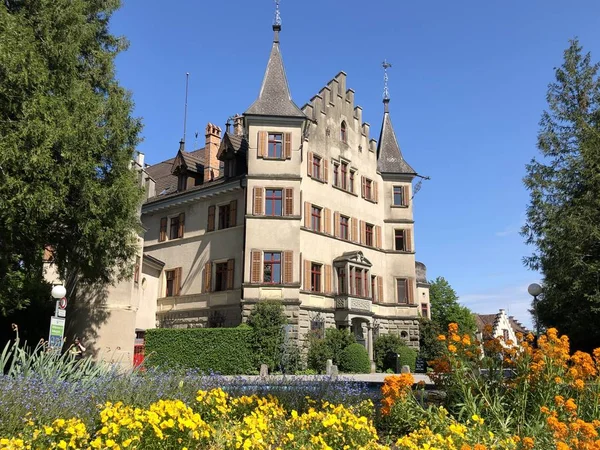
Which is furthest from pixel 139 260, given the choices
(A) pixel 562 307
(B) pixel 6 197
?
(A) pixel 562 307

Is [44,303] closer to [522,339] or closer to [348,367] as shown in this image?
[348,367]

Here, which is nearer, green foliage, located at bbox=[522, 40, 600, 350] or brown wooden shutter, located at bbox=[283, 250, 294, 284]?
green foliage, located at bbox=[522, 40, 600, 350]

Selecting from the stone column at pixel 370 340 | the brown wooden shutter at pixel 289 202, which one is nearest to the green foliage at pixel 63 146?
the brown wooden shutter at pixel 289 202

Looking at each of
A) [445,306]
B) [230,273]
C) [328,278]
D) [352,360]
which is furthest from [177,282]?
[445,306]

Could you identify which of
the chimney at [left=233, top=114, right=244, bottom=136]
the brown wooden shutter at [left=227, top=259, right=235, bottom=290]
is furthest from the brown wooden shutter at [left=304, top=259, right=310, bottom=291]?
the chimney at [left=233, top=114, right=244, bottom=136]

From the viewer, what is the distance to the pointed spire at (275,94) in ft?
104

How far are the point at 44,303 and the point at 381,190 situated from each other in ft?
77.2

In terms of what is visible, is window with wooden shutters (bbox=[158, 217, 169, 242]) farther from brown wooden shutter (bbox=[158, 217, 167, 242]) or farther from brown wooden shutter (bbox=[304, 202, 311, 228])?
brown wooden shutter (bbox=[304, 202, 311, 228])

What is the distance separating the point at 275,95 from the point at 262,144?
336 centimetres

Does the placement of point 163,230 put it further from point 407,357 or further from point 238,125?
point 407,357

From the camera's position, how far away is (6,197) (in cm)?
1384

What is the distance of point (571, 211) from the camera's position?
19.8 m

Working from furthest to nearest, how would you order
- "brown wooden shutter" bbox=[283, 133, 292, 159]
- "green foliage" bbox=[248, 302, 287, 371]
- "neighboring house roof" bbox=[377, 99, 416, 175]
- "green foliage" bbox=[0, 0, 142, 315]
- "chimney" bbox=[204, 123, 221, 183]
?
"neighboring house roof" bbox=[377, 99, 416, 175]
"chimney" bbox=[204, 123, 221, 183]
"brown wooden shutter" bbox=[283, 133, 292, 159]
"green foliage" bbox=[248, 302, 287, 371]
"green foliage" bbox=[0, 0, 142, 315]

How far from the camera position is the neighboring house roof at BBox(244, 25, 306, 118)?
3159 cm
